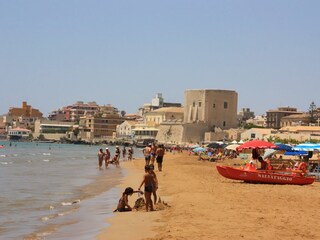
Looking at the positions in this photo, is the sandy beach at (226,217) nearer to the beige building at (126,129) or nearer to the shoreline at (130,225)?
the shoreline at (130,225)

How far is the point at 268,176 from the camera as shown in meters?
18.7

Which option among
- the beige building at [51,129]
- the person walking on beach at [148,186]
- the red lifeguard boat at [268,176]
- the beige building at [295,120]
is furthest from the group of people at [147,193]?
the beige building at [51,129]

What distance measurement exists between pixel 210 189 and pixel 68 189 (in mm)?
6044

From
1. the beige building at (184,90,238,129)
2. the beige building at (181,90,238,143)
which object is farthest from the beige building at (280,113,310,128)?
the beige building at (184,90,238,129)

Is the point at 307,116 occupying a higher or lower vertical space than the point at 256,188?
higher

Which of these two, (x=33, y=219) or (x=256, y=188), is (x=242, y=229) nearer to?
(x=33, y=219)

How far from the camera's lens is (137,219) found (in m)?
11.4

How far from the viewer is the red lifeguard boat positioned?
18734 mm

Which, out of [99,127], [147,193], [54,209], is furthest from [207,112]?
[147,193]

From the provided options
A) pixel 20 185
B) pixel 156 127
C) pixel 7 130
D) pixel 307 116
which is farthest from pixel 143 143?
pixel 20 185

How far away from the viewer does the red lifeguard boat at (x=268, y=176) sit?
61.5 feet

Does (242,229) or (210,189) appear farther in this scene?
(210,189)

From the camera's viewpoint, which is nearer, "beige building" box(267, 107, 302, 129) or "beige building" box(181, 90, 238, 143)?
"beige building" box(181, 90, 238, 143)

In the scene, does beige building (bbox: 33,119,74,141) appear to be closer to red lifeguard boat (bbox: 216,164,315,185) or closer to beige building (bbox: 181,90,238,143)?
beige building (bbox: 181,90,238,143)
